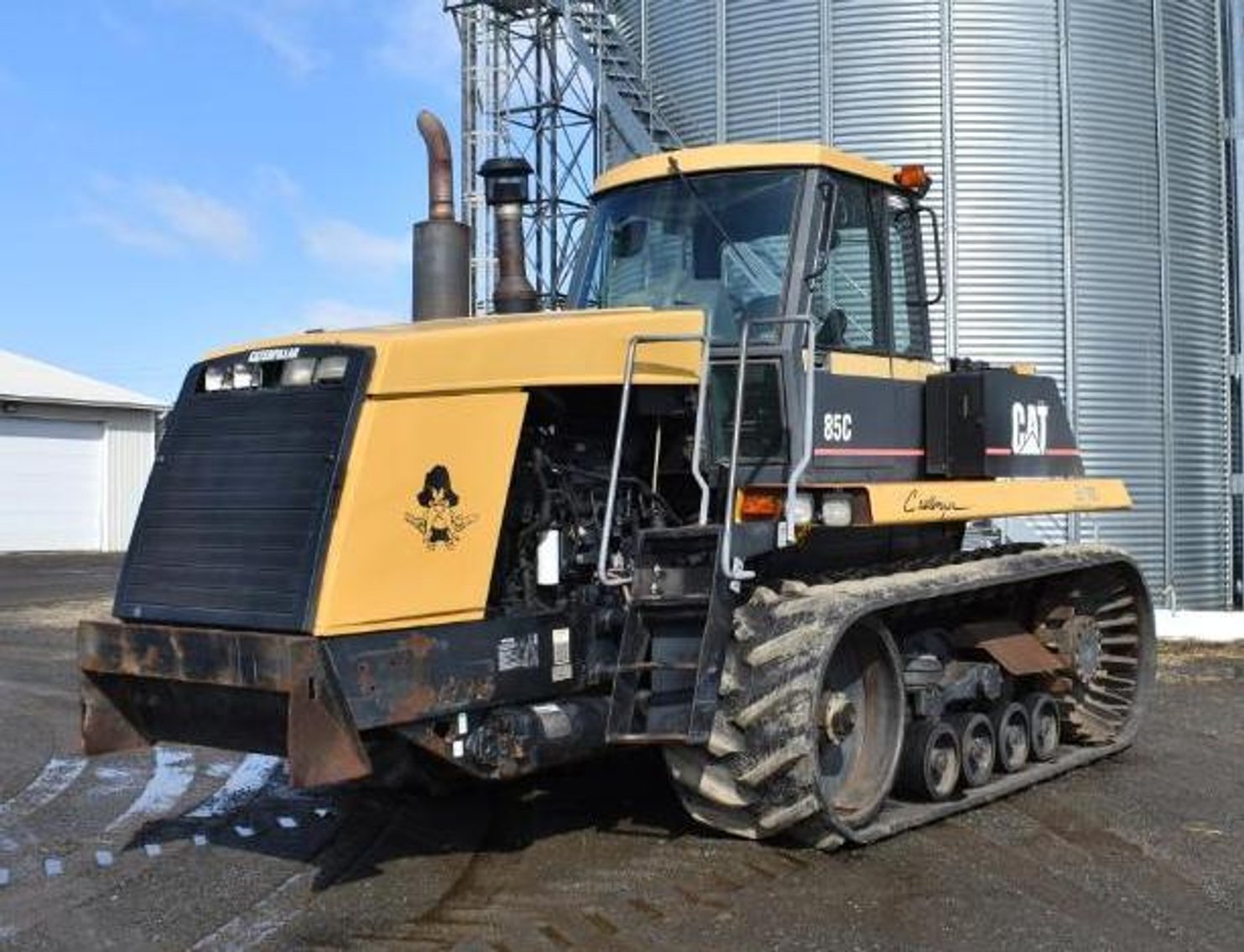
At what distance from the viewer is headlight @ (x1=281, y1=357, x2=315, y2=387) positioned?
5.58 m

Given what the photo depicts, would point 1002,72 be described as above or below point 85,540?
above

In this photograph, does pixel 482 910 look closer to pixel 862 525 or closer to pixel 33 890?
pixel 33 890

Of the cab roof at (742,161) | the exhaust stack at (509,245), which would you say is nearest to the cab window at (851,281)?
the cab roof at (742,161)

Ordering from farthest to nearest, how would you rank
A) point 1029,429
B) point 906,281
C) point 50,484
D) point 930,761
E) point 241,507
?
point 50,484, point 1029,429, point 906,281, point 930,761, point 241,507

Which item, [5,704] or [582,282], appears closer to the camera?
[582,282]

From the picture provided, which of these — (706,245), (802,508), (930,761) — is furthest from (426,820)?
(706,245)

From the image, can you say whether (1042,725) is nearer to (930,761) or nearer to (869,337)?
(930,761)

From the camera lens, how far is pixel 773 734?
230 inches

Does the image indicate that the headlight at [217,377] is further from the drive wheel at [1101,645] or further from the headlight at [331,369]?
the drive wheel at [1101,645]

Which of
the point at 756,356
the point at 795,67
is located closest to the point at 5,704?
the point at 756,356

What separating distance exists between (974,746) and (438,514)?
3.45 m

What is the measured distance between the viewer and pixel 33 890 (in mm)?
5758

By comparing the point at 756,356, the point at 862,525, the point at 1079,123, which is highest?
the point at 1079,123

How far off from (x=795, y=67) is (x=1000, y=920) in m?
11.8
